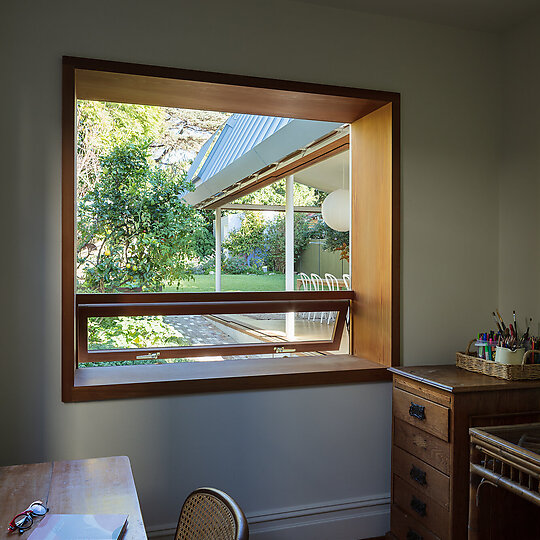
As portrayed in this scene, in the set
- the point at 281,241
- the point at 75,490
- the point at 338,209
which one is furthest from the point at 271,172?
the point at 75,490

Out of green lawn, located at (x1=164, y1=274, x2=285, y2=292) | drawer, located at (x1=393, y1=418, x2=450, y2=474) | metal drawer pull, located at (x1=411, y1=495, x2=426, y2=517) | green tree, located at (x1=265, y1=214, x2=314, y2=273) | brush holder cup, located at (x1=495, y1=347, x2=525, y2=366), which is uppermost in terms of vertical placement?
green tree, located at (x1=265, y1=214, x2=314, y2=273)

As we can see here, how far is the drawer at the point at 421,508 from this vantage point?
235cm

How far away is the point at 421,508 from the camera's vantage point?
2.50 meters

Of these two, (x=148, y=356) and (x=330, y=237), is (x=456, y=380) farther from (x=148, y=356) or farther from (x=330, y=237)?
(x=330, y=237)

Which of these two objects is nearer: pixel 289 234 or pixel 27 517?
pixel 27 517

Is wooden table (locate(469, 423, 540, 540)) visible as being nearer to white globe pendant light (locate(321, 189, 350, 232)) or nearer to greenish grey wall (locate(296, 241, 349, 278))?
white globe pendant light (locate(321, 189, 350, 232))

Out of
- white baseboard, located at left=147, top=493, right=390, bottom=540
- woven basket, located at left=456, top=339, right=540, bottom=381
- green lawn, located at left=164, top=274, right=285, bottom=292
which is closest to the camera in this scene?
woven basket, located at left=456, top=339, right=540, bottom=381

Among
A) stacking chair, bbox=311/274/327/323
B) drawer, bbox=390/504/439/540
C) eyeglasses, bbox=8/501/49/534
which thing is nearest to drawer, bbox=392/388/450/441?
drawer, bbox=390/504/439/540

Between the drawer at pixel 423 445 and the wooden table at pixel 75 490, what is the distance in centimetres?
138

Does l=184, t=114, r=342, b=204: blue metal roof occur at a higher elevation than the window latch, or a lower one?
higher

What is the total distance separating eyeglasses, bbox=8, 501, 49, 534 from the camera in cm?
129

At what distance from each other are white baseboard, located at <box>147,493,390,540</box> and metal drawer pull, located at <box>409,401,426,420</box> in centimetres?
60

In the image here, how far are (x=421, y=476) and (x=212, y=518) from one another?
1.43 metres

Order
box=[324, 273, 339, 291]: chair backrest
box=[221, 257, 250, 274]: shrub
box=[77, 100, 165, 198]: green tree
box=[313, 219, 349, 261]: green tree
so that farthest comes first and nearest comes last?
1. box=[221, 257, 250, 274]: shrub
2. box=[313, 219, 349, 261]: green tree
3. box=[324, 273, 339, 291]: chair backrest
4. box=[77, 100, 165, 198]: green tree
